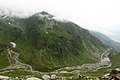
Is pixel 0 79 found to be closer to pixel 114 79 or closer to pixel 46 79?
pixel 46 79

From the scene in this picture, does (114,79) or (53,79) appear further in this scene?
(53,79)

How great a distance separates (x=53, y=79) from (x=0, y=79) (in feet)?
89.9

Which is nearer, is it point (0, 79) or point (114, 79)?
point (114, 79)

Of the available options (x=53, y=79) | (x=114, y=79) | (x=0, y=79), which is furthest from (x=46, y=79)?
(x=114, y=79)

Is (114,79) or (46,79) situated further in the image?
(46,79)

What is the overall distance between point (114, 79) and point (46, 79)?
42.7 metres

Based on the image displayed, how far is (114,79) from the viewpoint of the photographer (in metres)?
118

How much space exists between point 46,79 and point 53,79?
602 cm

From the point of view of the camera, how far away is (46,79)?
14875 centimetres

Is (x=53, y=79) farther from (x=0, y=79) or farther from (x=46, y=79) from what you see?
(x=0, y=79)

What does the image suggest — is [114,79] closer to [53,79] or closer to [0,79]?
[53,79]

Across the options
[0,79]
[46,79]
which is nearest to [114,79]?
[46,79]

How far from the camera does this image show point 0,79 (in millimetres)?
147500
